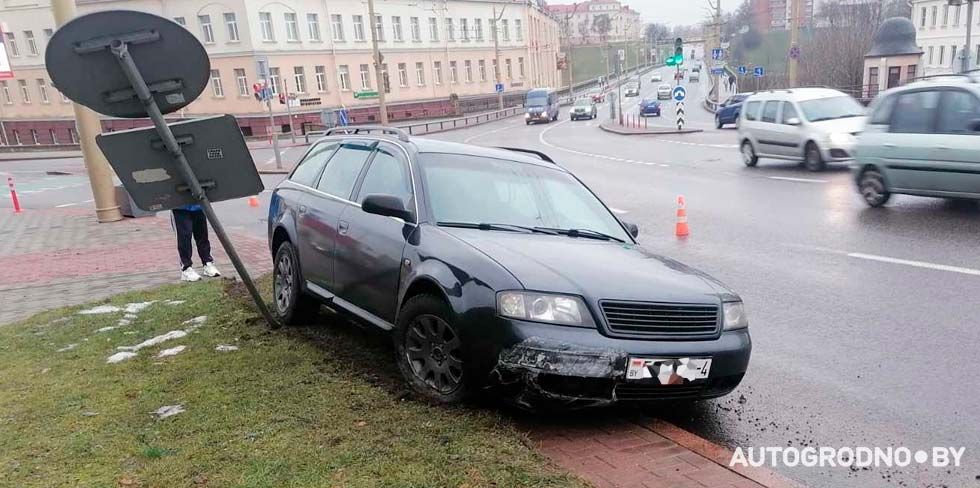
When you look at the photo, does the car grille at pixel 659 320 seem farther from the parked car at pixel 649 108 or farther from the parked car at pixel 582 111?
the parked car at pixel 582 111

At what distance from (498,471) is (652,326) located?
1.17 metres

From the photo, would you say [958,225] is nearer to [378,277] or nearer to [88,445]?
[378,277]

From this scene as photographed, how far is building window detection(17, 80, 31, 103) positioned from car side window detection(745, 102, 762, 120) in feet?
198

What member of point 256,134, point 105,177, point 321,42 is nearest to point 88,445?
point 105,177

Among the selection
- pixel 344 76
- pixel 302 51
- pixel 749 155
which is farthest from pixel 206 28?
pixel 749 155

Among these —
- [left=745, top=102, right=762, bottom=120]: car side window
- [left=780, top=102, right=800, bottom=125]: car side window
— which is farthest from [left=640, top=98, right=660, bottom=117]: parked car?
[left=780, top=102, right=800, bottom=125]: car side window

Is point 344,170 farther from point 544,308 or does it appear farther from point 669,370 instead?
point 669,370

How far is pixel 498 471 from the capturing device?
3283 mm

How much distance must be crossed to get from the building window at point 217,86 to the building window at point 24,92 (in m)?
18.1

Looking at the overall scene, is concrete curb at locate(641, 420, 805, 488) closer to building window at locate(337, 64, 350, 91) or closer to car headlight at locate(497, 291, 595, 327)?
car headlight at locate(497, 291, 595, 327)

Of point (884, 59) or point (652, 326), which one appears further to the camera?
point (884, 59)

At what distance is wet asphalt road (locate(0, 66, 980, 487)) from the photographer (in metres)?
4.10

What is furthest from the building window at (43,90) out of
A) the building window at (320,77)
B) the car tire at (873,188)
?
the car tire at (873,188)

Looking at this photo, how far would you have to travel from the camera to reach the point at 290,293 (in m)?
6.05
